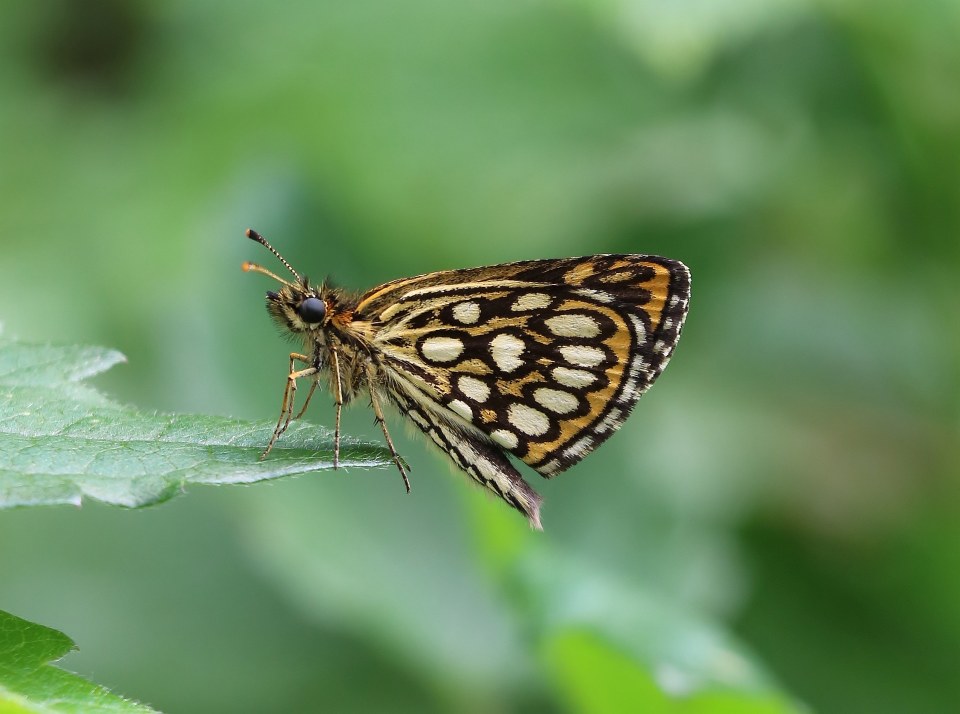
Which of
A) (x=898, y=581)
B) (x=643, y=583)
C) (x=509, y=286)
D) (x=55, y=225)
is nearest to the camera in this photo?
(x=509, y=286)

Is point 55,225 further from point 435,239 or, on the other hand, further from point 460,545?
point 460,545

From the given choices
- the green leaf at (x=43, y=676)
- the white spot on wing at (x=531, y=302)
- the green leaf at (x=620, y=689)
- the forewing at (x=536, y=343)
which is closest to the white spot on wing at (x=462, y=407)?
the forewing at (x=536, y=343)

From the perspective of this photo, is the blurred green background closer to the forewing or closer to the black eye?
the forewing

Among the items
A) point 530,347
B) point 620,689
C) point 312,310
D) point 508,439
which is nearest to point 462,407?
point 508,439

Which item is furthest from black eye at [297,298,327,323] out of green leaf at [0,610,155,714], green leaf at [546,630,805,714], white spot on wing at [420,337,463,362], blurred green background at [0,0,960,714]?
green leaf at [0,610,155,714]

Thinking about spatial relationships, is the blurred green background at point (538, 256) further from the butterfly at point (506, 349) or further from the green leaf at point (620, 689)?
the butterfly at point (506, 349)

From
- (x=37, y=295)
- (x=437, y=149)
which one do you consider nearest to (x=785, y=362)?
(x=437, y=149)

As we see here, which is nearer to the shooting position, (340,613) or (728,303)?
(340,613)
